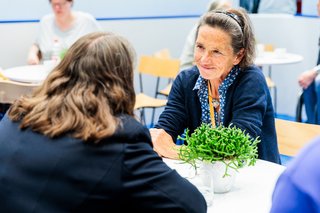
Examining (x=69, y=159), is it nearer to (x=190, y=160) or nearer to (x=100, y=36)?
(x=100, y=36)

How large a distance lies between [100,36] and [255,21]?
515 centimetres

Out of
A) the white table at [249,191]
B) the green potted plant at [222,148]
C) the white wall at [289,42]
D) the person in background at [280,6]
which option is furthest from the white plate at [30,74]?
the person in background at [280,6]

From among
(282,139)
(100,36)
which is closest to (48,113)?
(100,36)

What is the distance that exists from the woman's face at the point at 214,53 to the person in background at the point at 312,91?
202 cm

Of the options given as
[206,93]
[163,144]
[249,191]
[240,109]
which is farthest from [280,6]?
[249,191]

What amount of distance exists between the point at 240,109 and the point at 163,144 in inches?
14.0

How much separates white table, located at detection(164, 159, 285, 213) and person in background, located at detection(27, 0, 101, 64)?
9.42ft

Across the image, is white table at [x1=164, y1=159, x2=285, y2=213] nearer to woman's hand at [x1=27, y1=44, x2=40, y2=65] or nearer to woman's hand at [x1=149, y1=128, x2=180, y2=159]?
woman's hand at [x1=149, y1=128, x2=180, y2=159]

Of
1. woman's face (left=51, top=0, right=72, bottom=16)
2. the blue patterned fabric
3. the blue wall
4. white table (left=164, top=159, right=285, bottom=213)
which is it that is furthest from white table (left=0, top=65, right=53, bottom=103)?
white table (left=164, top=159, right=285, bottom=213)

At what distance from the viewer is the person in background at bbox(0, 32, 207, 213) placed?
131cm

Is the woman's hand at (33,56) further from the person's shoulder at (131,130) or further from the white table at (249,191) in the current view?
the person's shoulder at (131,130)

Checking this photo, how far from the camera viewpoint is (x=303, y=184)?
0.77m

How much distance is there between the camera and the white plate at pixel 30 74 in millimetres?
4047

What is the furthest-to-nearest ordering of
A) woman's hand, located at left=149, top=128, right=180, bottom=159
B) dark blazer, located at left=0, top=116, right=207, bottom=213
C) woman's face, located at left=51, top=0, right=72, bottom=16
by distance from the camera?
woman's face, located at left=51, top=0, right=72, bottom=16 < woman's hand, located at left=149, top=128, right=180, bottom=159 < dark blazer, located at left=0, top=116, right=207, bottom=213
